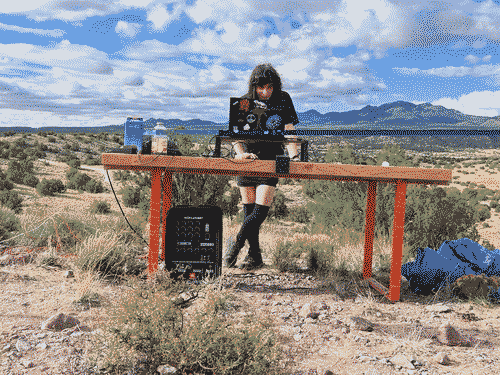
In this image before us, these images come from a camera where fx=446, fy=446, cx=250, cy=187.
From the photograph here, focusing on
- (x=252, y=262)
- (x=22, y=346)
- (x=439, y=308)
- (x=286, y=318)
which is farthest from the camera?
(x=252, y=262)

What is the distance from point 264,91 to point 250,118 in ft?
1.53

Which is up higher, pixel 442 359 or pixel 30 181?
pixel 442 359

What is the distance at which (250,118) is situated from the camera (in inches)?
138

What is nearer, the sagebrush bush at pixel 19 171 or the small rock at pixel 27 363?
the small rock at pixel 27 363

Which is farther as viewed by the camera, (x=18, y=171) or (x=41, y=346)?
(x=18, y=171)

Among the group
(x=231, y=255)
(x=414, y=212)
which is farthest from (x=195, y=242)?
(x=414, y=212)

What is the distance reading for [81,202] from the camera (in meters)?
13.5

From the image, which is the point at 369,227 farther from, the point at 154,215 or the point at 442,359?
the point at 154,215

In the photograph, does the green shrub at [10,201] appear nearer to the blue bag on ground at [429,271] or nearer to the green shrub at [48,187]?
the green shrub at [48,187]

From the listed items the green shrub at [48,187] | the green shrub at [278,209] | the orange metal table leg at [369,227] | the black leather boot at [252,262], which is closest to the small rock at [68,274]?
the black leather boot at [252,262]

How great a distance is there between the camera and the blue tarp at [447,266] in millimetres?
3844

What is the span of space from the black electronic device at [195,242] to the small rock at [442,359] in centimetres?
169

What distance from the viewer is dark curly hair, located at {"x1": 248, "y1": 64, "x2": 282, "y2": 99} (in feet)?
12.6

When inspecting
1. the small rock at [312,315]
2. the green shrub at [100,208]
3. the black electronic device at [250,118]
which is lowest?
the green shrub at [100,208]
